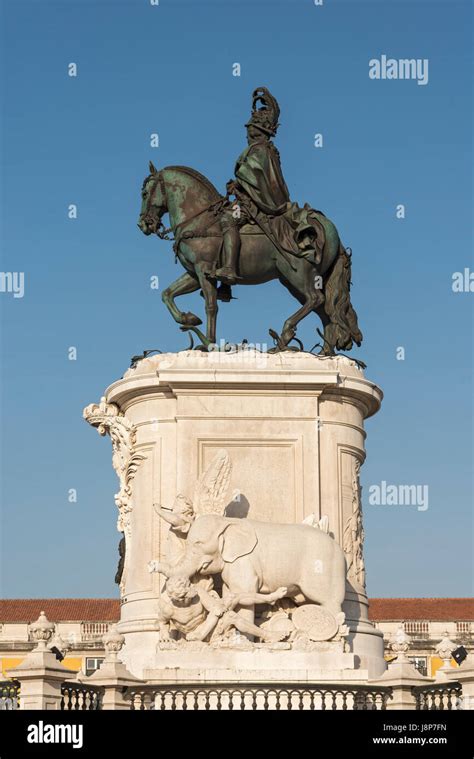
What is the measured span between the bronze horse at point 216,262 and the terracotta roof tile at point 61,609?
41.7 meters

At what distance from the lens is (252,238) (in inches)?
944

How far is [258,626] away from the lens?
20938 mm

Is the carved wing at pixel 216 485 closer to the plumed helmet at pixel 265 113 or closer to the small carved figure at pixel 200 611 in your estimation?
the small carved figure at pixel 200 611

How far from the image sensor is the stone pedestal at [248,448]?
2252 cm

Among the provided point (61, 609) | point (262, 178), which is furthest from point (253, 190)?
Answer: point (61, 609)

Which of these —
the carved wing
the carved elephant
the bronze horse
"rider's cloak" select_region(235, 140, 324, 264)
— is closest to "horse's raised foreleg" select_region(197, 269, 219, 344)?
the bronze horse

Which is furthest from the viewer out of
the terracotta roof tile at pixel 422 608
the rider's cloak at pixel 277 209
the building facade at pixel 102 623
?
the terracotta roof tile at pixel 422 608

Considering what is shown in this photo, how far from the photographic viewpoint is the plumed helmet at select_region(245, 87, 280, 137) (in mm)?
24391

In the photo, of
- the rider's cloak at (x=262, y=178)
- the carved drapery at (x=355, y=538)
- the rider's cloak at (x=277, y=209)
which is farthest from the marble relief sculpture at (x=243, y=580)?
the rider's cloak at (x=262, y=178)

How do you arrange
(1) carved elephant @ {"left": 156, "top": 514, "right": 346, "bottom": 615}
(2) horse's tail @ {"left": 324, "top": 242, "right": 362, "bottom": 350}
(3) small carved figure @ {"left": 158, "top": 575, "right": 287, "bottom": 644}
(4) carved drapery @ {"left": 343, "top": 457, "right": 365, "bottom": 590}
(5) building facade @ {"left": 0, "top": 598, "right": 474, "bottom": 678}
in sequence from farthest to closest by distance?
(5) building facade @ {"left": 0, "top": 598, "right": 474, "bottom": 678}
(2) horse's tail @ {"left": 324, "top": 242, "right": 362, "bottom": 350}
(4) carved drapery @ {"left": 343, "top": 457, "right": 365, "bottom": 590}
(1) carved elephant @ {"left": 156, "top": 514, "right": 346, "bottom": 615}
(3) small carved figure @ {"left": 158, "top": 575, "right": 287, "bottom": 644}

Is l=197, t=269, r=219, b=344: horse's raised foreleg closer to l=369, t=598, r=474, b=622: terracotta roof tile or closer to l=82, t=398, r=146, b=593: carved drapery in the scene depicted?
l=82, t=398, r=146, b=593: carved drapery

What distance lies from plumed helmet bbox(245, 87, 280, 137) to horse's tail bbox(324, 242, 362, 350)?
2143mm

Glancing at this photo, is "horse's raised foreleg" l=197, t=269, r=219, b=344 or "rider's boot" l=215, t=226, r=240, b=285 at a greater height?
"rider's boot" l=215, t=226, r=240, b=285

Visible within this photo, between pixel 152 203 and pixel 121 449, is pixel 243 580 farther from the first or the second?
pixel 152 203
